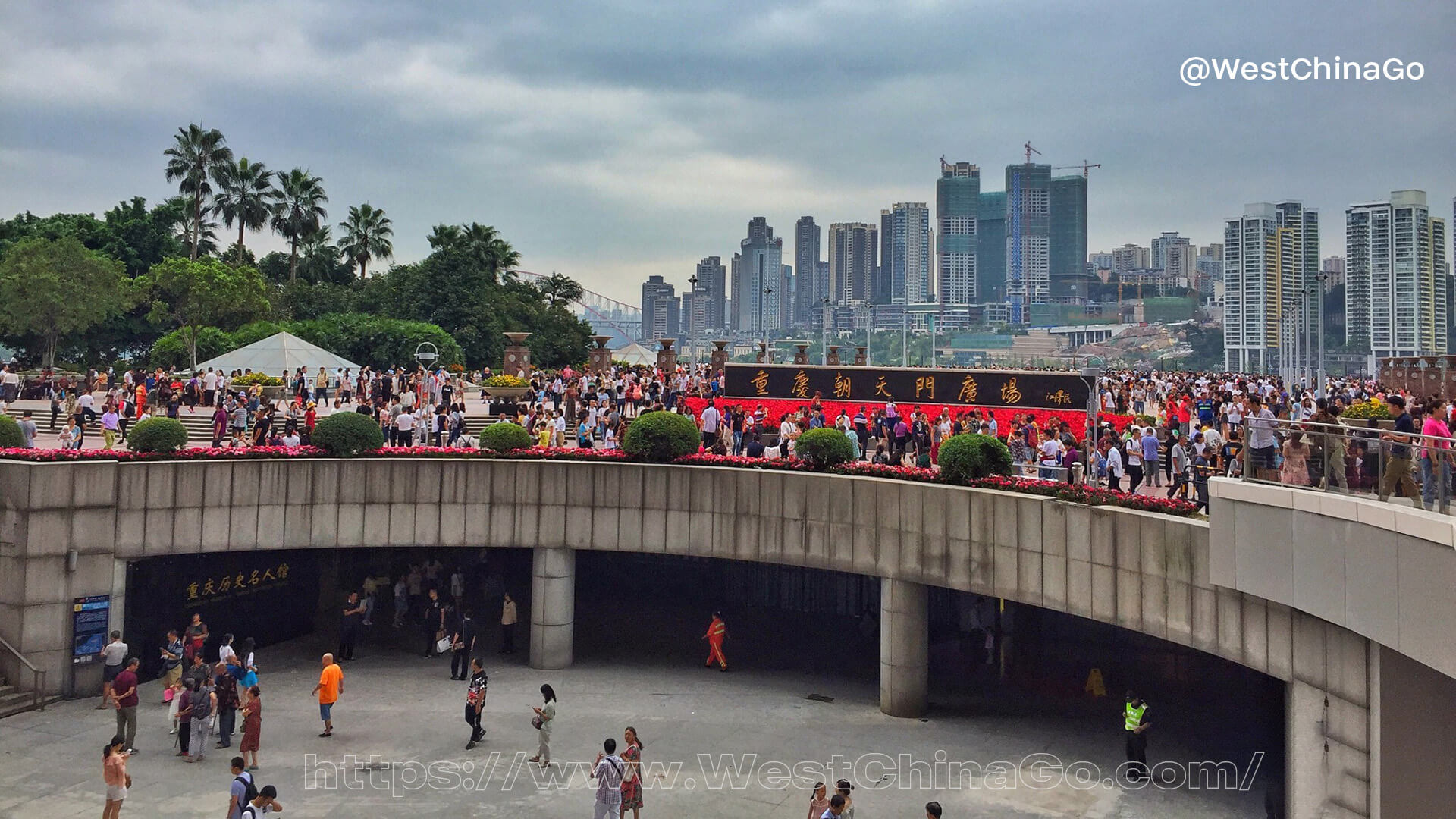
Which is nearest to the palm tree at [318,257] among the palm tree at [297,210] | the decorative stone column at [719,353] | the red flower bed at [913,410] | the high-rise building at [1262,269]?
the palm tree at [297,210]

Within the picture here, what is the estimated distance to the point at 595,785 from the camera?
1547cm

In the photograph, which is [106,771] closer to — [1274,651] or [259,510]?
[259,510]

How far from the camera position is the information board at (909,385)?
28734 mm

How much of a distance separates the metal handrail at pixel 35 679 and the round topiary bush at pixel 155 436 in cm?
398

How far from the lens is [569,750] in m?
16.9

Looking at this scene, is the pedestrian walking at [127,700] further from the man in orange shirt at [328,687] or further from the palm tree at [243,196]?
Result: the palm tree at [243,196]

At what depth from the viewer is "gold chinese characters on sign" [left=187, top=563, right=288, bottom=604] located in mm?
20797

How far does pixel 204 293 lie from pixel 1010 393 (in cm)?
4300

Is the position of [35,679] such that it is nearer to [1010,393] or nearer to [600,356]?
[1010,393]

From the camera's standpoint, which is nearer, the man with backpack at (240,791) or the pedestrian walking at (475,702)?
the man with backpack at (240,791)

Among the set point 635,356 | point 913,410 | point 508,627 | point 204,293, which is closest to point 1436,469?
point 508,627

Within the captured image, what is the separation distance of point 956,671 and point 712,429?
755 cm

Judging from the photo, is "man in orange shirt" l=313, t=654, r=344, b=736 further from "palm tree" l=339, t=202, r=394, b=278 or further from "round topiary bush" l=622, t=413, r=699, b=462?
"palm tree" l=339, t=202, r=394, b=278

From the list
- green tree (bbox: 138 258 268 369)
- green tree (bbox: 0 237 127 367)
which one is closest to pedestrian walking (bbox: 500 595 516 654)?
green tree (bbox: 0 237 127 367)
